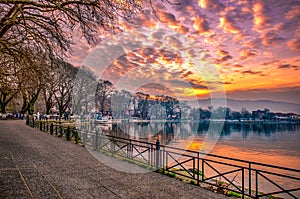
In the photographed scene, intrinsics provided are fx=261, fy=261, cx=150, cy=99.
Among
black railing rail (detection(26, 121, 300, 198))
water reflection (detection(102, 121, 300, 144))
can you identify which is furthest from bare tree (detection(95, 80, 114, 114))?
black railing rail (detection(26, 121, 300, 198))

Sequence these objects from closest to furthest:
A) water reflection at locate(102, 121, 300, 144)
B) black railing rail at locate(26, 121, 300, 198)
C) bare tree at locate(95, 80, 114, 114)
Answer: black railing rail at locate(26, 121, 300, 198), water reflection at locate(102, 121, 300, 144), bare tree at locate(95, 80, 114, 114)

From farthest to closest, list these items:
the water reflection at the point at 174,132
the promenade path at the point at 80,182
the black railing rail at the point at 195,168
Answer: the water reflection at the point at 174,132 < the black railing rail at the point at 195,168 < the promenade path at the point at 80,182

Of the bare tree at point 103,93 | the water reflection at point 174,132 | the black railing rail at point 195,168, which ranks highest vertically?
the bare tree at point 103,93

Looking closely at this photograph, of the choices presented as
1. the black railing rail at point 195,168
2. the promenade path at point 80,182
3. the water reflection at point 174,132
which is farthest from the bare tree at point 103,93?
the promenade path at point 80,182

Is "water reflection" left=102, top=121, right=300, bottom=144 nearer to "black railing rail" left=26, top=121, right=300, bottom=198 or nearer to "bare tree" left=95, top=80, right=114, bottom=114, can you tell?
"bare tree" left=95, top=80, right=114, bottom=114

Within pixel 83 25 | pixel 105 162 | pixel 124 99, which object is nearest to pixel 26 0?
pixel 83 25

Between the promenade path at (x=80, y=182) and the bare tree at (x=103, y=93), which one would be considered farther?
the bare tree at (x=103, y=93)

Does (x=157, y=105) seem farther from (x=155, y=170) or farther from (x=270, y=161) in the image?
(x=155, y=170)

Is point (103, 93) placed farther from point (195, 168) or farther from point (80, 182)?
point (80, 182)

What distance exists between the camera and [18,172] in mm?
9992

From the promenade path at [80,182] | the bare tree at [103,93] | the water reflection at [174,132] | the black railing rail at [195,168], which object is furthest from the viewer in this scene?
the bare tree at [103,93]

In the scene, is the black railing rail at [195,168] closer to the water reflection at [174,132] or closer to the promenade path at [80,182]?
the promenade path at [80,182]

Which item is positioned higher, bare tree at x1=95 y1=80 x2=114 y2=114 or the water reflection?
bare tree at x1=95 y1=80 x2=114 y2=114

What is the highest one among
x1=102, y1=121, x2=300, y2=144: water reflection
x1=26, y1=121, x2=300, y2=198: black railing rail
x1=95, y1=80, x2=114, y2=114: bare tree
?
x1=95, y1=80, x2=114, y2=114: bare tree
